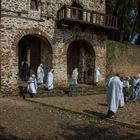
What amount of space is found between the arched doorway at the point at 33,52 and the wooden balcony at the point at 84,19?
185 centimetres

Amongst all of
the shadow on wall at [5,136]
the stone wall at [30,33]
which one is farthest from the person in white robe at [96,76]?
the shadow on wall at [5,136]

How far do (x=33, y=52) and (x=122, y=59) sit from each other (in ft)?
28.6

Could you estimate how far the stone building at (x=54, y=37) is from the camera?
2031 cm

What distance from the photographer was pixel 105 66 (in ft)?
86.0

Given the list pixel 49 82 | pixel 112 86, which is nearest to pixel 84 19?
pixel 49 82

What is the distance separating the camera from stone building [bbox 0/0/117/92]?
20.3m

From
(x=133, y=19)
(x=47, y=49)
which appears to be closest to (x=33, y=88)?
(x=47, y=49)

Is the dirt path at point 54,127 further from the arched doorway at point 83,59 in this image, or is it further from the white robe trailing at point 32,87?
the arched doorway at point 83,59

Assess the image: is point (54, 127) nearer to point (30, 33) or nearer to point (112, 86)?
point (112, 86)

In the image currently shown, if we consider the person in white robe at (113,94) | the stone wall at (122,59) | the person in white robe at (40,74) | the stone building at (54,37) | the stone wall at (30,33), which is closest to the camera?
the person in white robe at (113,94)

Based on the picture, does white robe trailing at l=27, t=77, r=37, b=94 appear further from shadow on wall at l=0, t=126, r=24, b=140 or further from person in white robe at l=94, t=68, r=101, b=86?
shadow on wall at l=0, t=126, r=24, b=140

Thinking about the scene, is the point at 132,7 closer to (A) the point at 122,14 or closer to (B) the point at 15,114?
(A) the point at 122,14

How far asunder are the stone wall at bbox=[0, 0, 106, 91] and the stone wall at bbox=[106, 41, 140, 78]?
2977 millimetres

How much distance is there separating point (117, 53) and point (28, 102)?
43.5 ft
